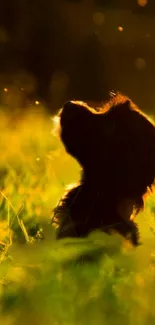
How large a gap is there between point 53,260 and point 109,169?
16 cm

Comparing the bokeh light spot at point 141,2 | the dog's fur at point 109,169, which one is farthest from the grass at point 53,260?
the bokeh light spot at point 141,2

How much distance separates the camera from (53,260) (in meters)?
0.65

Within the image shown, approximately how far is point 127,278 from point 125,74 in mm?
324

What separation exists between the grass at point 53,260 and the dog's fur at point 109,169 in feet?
0.05

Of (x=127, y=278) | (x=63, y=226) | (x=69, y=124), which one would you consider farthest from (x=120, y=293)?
(x=69, y=124)

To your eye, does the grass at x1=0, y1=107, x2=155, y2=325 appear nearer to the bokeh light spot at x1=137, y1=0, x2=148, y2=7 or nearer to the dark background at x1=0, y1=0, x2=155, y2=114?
the dark background at x1=0, y1=0, x2=155, y2=114

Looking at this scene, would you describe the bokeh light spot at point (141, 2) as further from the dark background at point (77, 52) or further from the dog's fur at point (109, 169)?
the dog's fur at point (109, 169)

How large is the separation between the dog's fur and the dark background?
0.22 feet

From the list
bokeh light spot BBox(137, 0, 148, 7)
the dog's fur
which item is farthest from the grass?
bokeh light spot BBox(137, 0, 148, 7)

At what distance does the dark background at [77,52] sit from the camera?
73 centimetres

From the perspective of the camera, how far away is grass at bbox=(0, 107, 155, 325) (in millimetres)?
635

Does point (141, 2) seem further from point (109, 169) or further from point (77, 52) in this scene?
point (109, 169)

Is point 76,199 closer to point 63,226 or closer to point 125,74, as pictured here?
point 63,226

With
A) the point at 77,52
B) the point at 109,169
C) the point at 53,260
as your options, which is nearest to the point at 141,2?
the point at 77,52
